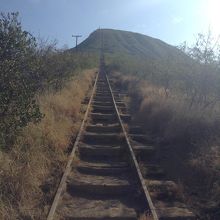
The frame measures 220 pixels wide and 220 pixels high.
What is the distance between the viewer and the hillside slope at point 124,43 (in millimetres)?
129212

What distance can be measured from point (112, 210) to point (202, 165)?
2.62 m

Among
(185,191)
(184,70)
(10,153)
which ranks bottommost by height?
(185,191)

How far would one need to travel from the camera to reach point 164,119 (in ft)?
41.8

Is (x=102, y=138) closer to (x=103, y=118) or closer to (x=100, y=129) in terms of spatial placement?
(x=100, y=129)

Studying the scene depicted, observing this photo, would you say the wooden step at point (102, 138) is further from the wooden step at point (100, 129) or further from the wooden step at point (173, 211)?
the wooden step at point (173, 211)

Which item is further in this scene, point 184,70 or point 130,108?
point 130,108

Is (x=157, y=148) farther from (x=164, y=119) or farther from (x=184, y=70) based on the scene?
(x=184, y=70)

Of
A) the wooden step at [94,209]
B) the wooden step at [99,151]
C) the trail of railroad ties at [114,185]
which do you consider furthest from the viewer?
the wooden step at [99,151]

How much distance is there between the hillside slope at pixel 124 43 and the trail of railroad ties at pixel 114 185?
4475 inches

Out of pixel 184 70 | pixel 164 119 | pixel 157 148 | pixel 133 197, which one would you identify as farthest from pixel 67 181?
pixel 184 70

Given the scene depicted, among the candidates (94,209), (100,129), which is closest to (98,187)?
(94,209)

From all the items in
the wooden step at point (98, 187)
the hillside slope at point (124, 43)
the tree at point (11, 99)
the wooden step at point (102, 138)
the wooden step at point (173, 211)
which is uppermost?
the hillside slope at point (124, 43)

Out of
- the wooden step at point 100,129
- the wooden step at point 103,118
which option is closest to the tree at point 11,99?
the wooden step at point 100,129

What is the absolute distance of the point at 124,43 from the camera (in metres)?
145
